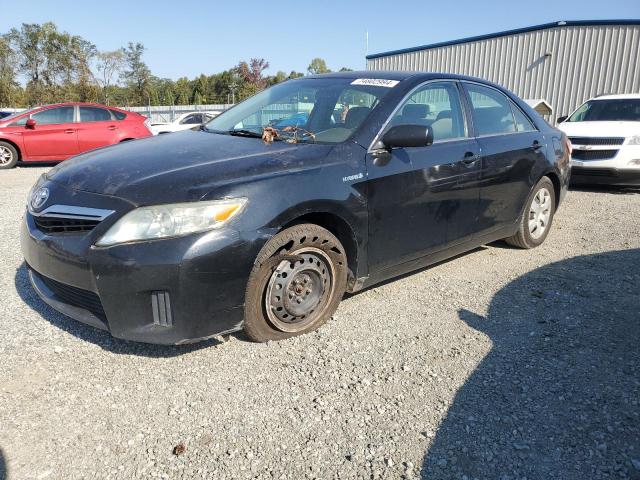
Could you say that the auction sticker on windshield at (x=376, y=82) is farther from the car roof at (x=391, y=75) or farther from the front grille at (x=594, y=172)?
the front grille at (x=594, y=172)

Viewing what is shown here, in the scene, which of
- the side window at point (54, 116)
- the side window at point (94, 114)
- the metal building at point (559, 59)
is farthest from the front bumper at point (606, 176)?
the metal building at point (559, 59)

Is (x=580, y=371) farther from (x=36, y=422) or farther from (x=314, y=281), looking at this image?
(x=36, y=422)

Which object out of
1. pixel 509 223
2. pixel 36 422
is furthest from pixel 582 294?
pixel 36 422

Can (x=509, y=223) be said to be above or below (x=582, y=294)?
above

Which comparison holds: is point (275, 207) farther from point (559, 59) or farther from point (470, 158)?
point (559, 59)

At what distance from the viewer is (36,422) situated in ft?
7.68

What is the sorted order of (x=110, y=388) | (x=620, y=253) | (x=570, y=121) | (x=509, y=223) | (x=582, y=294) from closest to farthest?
1. (x=110, y=388)
2. (x=582, y=294)
3. (x=509, y=223)
4. (x=620, y=253)
5. (x=570, y=121)

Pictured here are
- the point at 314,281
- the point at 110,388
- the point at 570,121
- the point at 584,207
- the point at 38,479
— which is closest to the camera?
the point at 38,479

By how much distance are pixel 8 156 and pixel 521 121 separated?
36.9ft

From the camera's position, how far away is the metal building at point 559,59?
1705 cm

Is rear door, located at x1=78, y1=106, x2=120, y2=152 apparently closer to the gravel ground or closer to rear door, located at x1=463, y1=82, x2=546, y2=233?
the gravel ground

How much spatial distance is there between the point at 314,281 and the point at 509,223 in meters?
2.35

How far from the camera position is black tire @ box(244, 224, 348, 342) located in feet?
9.41

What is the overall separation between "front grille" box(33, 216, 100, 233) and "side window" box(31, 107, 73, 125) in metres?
10.2
